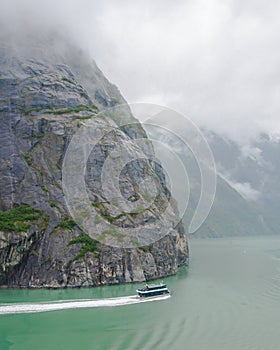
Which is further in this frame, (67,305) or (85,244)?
(85,244)

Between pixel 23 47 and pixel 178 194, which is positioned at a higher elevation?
pixel 23 47

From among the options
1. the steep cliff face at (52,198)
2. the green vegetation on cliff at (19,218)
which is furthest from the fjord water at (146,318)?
the green vegetation on cliff at (19,218)

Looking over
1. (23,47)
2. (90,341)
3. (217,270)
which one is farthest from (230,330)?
(23,47)

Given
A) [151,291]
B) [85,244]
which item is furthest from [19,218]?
[151,291]

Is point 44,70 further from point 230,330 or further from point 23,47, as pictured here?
point 230,330

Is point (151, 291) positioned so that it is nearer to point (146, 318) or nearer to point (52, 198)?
point (146, 318)

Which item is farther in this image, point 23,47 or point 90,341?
point 23,47

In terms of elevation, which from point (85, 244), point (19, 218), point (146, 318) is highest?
point (19, 218)
